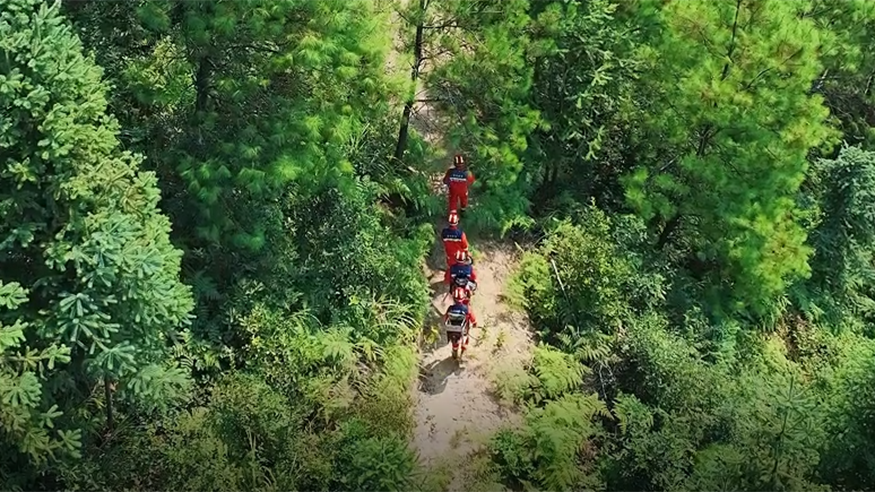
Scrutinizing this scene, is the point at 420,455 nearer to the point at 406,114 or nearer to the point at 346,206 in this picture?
the point at 346,206

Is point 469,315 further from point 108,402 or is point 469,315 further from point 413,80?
point 108,402

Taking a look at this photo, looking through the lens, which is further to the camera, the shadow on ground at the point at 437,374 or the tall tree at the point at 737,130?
the shadow on ground at the point at 437,374

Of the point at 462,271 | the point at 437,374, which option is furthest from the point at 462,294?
the point at 437,374

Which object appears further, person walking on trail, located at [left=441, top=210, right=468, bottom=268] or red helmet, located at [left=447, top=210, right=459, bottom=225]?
red helmet, located at [left=447, top=210, right=459, bottom=225]

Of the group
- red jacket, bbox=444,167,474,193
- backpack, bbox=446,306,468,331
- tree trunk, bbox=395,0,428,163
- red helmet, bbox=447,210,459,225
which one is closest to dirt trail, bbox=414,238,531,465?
backpack, bbox=446,306,468,331

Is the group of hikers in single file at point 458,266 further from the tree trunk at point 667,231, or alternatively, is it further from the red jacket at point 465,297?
the tree trunk at point 667,231

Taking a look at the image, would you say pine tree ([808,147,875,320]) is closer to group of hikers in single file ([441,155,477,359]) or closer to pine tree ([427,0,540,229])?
pine tree ([427,0,540,229])

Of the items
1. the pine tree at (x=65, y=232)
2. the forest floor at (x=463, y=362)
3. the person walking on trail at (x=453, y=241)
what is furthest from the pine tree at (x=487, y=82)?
the pine tree at (x=65, y=232)
